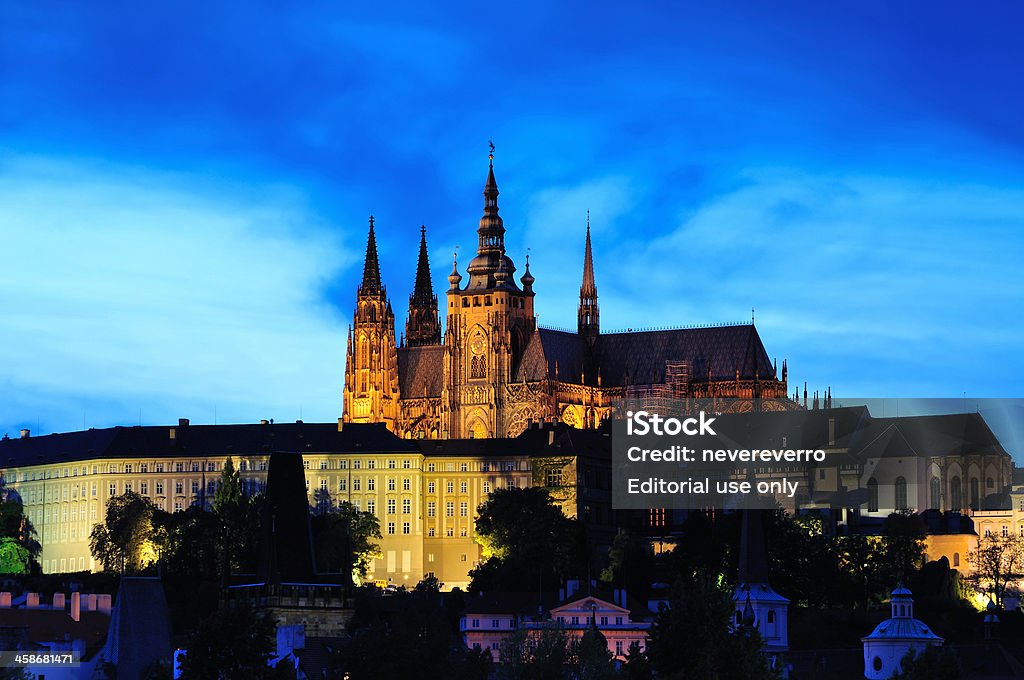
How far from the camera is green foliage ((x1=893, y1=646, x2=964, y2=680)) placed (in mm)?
123125

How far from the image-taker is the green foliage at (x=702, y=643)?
108 m

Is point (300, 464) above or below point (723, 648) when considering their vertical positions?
above

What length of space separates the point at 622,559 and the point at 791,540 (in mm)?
13375

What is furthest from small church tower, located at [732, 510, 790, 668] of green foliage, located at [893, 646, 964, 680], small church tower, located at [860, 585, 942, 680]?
green foliage, located at [893, 646, 964, 680]

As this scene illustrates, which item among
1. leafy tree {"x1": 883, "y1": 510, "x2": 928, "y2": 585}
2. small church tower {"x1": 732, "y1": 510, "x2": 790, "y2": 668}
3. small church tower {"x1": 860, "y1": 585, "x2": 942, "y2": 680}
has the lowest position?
small church tower {"x1": 860, "y1": 585, "x2": 942, "y2": 680}

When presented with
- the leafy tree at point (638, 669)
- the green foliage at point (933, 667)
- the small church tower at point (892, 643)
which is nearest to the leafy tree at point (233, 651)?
the leafy tree at point (638, 669)

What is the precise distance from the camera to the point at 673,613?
111 metres

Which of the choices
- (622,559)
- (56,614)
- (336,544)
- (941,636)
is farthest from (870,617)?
(56,614)

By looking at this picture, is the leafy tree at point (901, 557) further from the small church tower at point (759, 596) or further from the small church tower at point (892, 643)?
the small church tower at point (892, 643)

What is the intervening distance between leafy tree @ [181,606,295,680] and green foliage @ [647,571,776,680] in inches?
581

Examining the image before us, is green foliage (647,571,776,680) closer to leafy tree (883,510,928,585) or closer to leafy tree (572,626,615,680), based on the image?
leafy tree (572,626,615,680)

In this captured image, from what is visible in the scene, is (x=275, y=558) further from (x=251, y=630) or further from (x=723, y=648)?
(x=723, y=648)

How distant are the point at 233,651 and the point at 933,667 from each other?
34.7 m

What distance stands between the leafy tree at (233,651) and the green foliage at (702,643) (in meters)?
14.8
